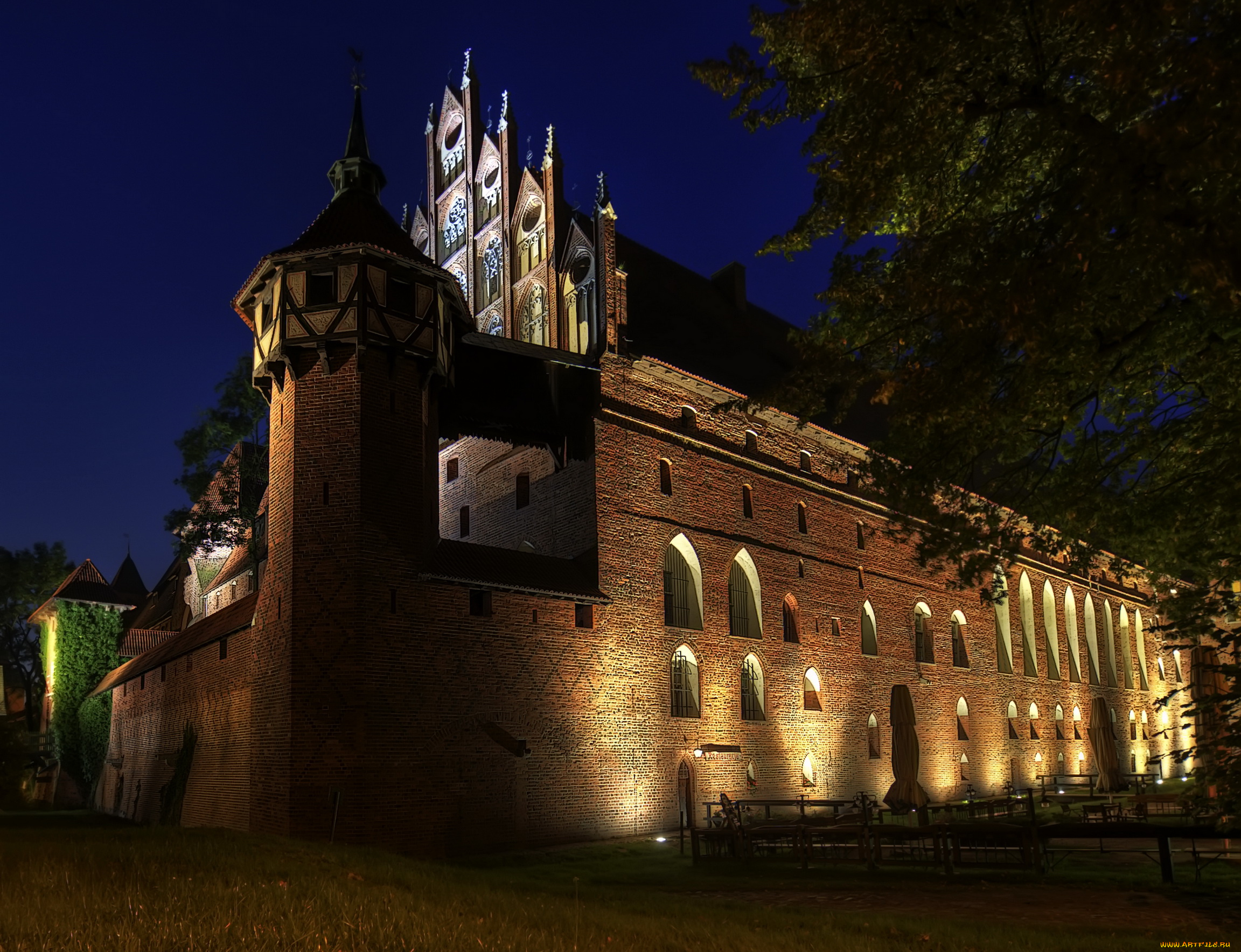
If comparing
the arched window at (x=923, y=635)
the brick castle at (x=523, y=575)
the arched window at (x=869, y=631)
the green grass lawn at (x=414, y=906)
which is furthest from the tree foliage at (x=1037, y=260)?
the arched window at (x=923, y=635)

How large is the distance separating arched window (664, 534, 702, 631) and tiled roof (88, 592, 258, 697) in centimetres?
939

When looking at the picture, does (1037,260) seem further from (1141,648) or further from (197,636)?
(1141,648)

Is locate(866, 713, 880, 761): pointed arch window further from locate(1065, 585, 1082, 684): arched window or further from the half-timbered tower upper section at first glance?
locate(1065, 585, 1082, 684): arched window

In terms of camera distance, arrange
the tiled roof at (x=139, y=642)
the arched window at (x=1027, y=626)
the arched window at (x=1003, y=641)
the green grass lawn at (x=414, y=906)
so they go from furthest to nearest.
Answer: the arched window at (x=1027, y=626), the arched window at (x=1003, y=641), the tiled roof at (x=139, y=642), the green grass lawn at (x=414, y=906)

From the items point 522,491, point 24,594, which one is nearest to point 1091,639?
point 522,491

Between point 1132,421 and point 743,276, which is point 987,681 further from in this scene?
point 1132,421

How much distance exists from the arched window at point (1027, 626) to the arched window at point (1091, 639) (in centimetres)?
555

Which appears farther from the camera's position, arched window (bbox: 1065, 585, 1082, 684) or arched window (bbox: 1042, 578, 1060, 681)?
arched window (bbox: 1065, 585, 1082, 684)

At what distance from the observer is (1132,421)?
13.2 meters

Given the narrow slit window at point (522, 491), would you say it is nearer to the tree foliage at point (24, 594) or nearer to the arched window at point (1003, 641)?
the arched window at point (1003, 641)

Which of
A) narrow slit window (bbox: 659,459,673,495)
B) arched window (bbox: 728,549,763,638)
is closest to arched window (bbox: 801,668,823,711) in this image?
arched window (bbox: 728,549,763,638)

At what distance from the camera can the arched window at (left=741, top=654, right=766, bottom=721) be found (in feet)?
84.9

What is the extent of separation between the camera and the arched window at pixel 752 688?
1019 inches

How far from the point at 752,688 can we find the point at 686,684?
9.14 ft
